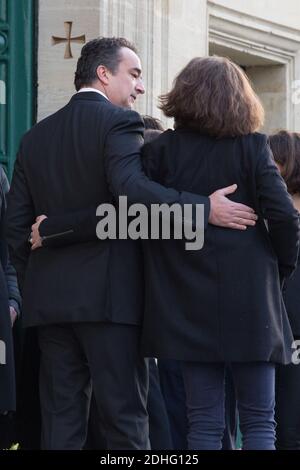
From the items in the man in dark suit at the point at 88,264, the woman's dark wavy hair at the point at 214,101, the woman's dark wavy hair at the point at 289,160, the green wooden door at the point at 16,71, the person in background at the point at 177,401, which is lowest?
the person in background at the point at 177,401

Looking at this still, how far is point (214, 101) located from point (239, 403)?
3.78 feet

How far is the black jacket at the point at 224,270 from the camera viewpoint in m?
5.19

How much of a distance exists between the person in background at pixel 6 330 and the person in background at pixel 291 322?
1197 millimetres

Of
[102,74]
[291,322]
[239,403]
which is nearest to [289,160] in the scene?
[291,322]

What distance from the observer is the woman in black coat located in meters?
5.20

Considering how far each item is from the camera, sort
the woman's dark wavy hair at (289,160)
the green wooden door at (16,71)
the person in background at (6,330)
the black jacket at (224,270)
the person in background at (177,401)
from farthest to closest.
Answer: the green wooden door at (16,71), the person in background at (177,401), the woman's dark wavy hair at (289,160), the person in background at (6,330), the black jacket at (224,270)

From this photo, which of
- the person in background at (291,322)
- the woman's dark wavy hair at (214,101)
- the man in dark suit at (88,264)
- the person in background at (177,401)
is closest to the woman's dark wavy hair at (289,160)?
the person in background at (291,322)

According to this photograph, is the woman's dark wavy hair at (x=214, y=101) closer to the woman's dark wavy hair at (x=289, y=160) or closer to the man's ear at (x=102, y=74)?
the man's ear at (x=102, y=74)

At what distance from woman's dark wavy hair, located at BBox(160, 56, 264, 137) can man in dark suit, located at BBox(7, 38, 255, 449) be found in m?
0.19

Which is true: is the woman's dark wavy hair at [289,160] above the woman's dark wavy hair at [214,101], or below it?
below

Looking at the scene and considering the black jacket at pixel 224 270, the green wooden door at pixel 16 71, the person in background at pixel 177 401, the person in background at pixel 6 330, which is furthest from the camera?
the green wooden door at pixel 16 71

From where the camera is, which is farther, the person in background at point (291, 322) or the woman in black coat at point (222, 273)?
the person in background at point (291, 322)

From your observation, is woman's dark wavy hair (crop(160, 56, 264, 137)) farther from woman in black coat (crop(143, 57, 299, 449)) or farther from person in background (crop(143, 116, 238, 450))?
person in background (crop(143, 116, 238, 450))

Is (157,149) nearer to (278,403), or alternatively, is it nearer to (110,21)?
(278,403)
